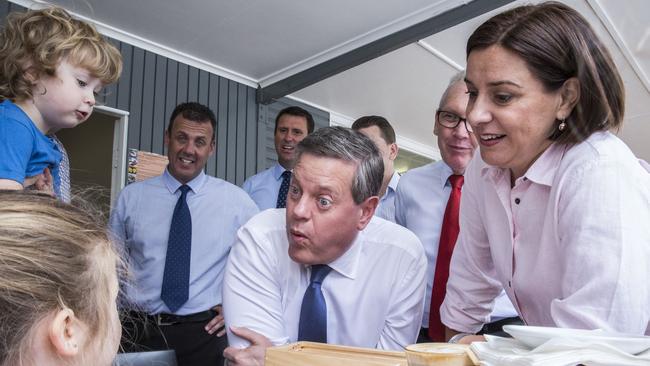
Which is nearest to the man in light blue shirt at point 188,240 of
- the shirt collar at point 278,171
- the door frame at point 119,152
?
the shirt collar at point 278,171

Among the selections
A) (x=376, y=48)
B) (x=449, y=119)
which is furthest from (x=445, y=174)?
(x=376, y=48)

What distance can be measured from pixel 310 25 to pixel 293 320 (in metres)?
3.10

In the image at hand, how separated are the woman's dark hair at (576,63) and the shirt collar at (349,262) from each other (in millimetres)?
776

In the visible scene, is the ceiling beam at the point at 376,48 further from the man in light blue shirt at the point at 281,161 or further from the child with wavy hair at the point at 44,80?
the child with wavy hair at the point at 44,80

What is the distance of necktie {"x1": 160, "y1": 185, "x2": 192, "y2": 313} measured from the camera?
280 cm

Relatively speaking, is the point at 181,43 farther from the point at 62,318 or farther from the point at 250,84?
the point at 62,318

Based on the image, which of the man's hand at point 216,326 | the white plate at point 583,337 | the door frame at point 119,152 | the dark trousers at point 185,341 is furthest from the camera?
the door frame at point 119,152

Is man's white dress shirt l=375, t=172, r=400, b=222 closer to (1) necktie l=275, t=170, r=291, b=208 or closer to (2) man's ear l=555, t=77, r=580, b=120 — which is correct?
(1) necktie l=275, t=170, r=291, b=208

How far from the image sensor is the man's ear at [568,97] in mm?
1146

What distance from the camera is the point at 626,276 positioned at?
36.0 inches

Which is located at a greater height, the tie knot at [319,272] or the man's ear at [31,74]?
the man's ear at [31,74]

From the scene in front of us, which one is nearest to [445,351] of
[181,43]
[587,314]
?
[587,314]

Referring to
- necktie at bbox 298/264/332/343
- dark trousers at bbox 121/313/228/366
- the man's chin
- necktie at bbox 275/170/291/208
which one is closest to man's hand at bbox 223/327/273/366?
necktie at bbox 298/264/332/343

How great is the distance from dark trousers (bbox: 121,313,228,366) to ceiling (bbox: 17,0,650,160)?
2207 mm
